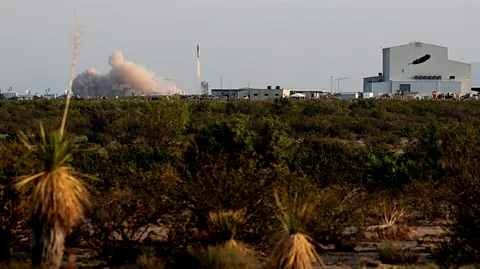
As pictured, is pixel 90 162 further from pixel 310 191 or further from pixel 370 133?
pixel 370 133

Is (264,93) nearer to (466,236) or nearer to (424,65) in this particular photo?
(424,65)

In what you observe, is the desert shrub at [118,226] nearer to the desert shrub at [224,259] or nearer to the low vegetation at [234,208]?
the low vegetation at [234,208]

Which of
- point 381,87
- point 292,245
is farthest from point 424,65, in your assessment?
point 292,245

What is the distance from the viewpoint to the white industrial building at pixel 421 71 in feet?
246

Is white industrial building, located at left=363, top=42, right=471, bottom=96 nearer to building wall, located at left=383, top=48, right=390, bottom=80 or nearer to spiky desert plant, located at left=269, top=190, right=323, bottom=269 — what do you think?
building wall, located at left=383, top=48, right=390, bottom=80

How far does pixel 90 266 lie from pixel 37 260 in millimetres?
1836

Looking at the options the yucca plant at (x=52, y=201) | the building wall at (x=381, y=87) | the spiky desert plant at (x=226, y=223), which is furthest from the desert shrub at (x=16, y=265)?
the building wall at (x=381, y=87)

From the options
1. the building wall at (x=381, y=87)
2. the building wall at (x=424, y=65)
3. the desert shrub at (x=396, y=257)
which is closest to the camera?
the desert shrub at (x=396, y=257)

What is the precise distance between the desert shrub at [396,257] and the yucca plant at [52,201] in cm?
575

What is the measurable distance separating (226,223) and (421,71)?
225ft

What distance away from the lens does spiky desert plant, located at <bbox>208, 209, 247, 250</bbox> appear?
1161 cm

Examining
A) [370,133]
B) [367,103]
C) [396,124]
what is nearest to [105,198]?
[370,133]

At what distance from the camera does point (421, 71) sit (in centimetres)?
7675

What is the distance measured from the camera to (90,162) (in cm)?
2203
